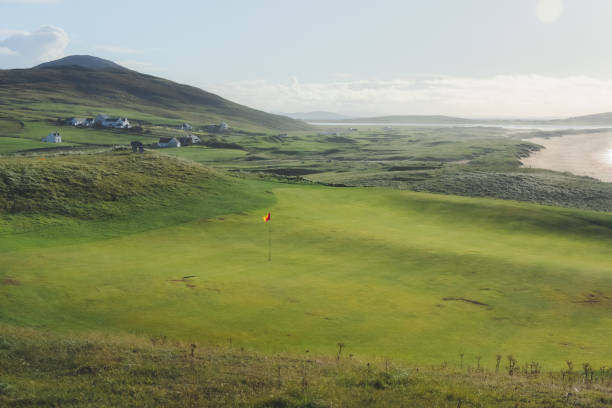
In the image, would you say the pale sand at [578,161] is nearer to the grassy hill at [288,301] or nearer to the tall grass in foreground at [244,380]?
the grassy hill at [288,301]

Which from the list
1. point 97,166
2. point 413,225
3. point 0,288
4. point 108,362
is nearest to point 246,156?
point 97,166

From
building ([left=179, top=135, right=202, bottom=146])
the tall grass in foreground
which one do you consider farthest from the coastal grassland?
building ([left=179, top=135, right=202, bottom=146])

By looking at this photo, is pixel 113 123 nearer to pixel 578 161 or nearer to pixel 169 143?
pixel 169 143

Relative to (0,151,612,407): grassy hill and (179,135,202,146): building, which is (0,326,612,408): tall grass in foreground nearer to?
(0,151,612,407): grassy hill

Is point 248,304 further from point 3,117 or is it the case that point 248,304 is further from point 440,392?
point 3,117

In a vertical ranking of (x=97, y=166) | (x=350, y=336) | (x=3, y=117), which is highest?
(x=3, y=117)

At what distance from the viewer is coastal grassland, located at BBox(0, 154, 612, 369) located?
21.1 metres

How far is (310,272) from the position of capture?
Answer: 98.9ft

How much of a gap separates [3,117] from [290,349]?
186 m

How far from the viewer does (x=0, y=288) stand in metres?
24.7

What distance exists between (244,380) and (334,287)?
1339 centimetres

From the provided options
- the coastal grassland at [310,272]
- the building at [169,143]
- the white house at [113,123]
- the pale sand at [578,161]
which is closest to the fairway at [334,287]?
the coastal grassland at [310,272]

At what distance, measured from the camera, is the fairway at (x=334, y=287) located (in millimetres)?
20766

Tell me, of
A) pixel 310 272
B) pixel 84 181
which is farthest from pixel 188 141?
pixel 310 272
